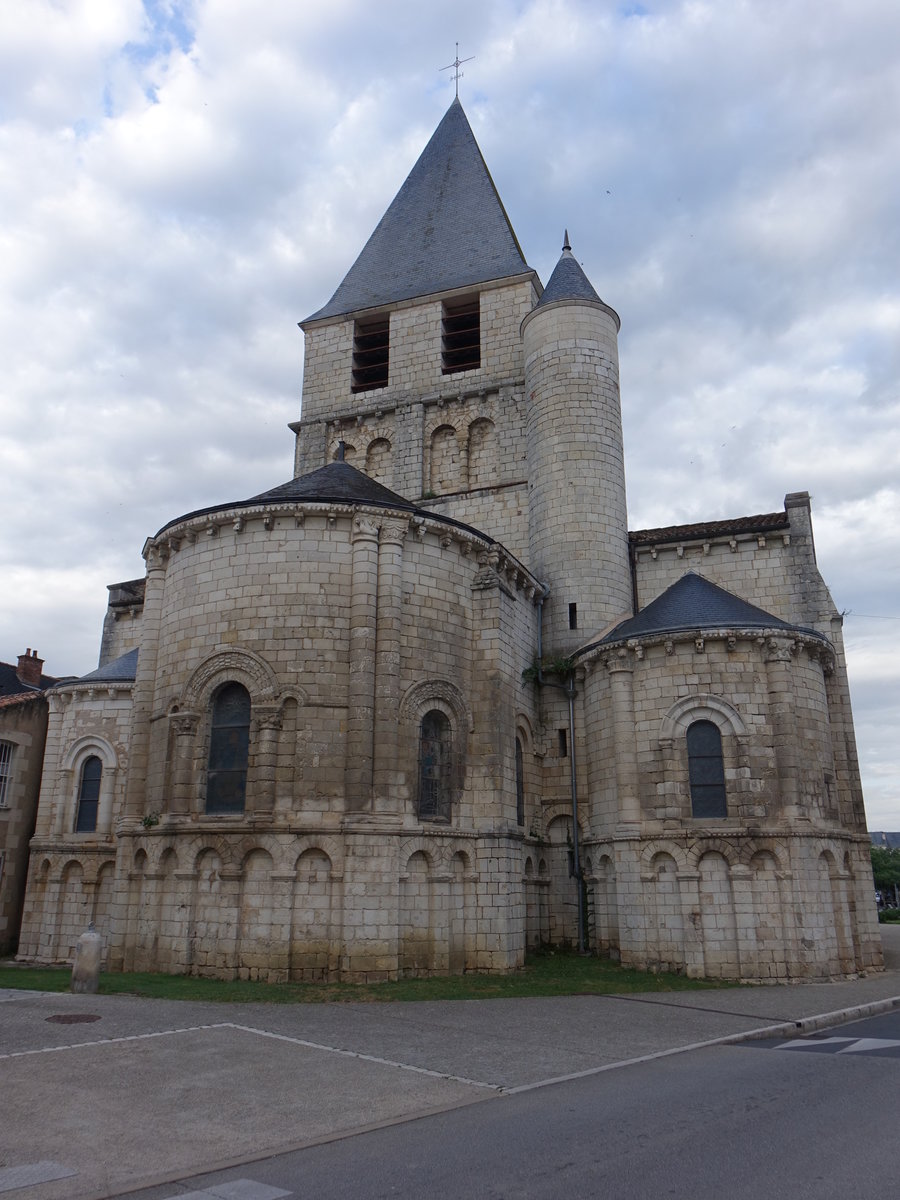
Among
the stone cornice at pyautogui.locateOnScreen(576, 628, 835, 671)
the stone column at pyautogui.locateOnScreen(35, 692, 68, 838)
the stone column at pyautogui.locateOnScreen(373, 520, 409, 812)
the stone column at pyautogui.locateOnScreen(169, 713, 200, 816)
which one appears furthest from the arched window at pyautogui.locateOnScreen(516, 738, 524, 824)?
the stone column at pyautogui.locateOnScreen(35, 692, 68, 838)

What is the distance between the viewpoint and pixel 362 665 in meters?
16.5

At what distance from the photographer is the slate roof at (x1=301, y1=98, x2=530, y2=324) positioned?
1203 inches

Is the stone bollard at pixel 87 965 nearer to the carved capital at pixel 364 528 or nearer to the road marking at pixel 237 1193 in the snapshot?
the carved capital at pixel 364 528

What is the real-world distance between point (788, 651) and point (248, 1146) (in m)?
14.6

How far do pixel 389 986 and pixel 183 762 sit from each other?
5637 mm

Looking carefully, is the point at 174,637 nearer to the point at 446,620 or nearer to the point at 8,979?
the point at 446,620

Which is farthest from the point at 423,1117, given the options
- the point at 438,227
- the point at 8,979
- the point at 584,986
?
the point at 438,227

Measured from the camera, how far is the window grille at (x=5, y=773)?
23234 millimetres

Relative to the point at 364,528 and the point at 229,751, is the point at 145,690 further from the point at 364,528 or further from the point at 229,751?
the point at 364,528

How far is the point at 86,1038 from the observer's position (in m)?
10.0

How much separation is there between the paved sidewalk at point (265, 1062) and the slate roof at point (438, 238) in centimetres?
2349

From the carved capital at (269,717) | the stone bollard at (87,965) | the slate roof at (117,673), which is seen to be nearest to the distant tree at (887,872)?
the slate roof at (117,673)

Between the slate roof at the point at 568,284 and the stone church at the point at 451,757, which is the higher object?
the slate roof at the point at 568,284

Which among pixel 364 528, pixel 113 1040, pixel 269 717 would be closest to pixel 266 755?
pixel 269 717
